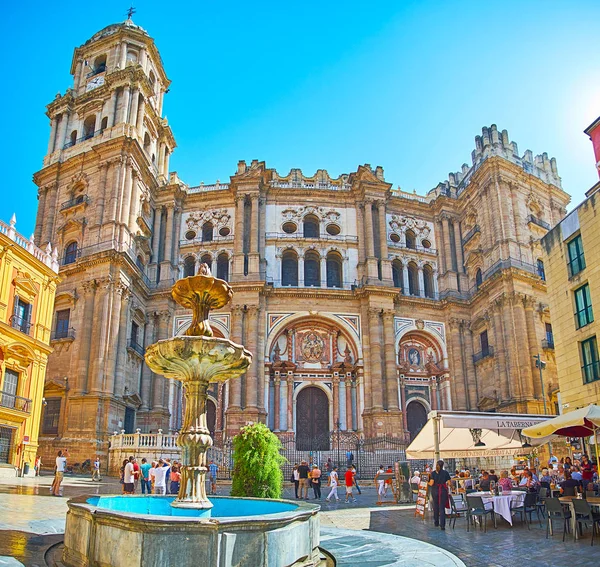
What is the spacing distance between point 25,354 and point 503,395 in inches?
905

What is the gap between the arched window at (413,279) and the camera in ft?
119

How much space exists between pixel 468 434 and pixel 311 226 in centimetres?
2121

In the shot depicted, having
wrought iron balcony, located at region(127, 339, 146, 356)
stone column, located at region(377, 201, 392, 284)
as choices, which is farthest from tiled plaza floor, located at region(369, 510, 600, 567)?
stone column, located at region(377, 201, 392, 284)

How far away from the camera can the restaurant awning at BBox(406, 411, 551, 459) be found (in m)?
15.2

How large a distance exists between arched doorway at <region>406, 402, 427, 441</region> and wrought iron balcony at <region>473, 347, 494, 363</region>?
4.21 meters

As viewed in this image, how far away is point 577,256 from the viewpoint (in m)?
21.1

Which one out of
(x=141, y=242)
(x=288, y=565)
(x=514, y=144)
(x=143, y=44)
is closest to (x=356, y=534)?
(x=288, y=565)

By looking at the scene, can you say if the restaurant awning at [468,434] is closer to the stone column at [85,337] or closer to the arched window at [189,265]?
the stone column at [85,337]

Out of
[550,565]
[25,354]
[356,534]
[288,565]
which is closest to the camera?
[288,565]

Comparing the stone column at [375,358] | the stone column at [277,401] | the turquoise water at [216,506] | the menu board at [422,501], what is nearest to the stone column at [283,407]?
the stone column at [277,401]

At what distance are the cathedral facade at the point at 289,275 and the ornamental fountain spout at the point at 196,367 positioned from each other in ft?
61.1

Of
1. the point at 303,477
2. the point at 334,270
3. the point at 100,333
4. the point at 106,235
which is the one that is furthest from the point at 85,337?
the point at 334,270

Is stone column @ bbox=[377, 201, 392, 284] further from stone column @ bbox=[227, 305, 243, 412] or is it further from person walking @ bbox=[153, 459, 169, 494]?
person walking @ bbox=[153, 459, 169, 494]

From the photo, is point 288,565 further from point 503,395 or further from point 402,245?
point 402,245
